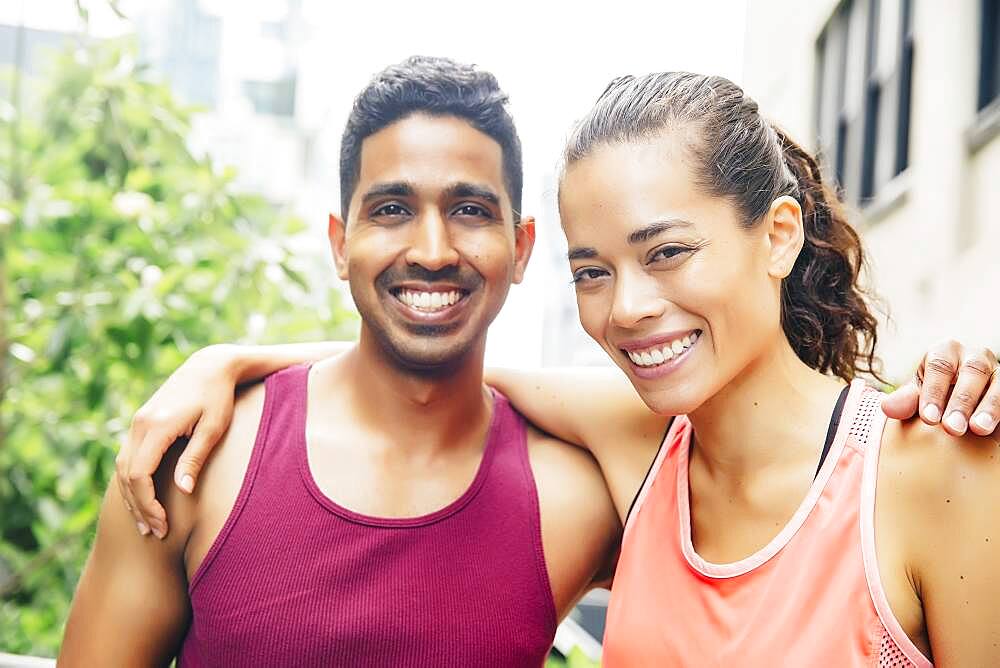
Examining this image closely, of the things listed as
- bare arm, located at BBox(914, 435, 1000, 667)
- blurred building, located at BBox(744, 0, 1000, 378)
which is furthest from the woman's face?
blurred building, located at BBox(744, 0, 1000, 378)

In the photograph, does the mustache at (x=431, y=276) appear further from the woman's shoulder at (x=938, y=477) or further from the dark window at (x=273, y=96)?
the dark window at (x=273, y=96)

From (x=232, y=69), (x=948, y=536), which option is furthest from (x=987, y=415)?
(x=232, y=69)

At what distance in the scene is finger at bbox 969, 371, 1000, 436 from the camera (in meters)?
1.09

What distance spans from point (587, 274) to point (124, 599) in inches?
33.4

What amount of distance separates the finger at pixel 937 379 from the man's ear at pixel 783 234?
22cm

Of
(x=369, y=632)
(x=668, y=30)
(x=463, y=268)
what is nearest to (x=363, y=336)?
(x=463, y=268)

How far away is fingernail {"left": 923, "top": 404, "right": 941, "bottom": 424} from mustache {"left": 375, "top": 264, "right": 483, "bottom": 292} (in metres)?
0.73

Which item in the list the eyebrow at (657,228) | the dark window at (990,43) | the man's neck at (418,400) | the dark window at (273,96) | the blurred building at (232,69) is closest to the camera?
the eyebrow at (657,228)

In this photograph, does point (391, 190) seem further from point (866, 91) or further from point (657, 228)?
point (866, 91)

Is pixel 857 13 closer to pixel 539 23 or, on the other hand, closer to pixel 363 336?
pixel 539 23

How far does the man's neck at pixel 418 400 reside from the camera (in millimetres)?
1741

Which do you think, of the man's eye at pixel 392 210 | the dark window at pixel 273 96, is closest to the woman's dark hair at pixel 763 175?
the man's eye at pixel 392 210

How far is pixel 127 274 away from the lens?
261 centimetres

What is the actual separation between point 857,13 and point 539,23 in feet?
3.47
